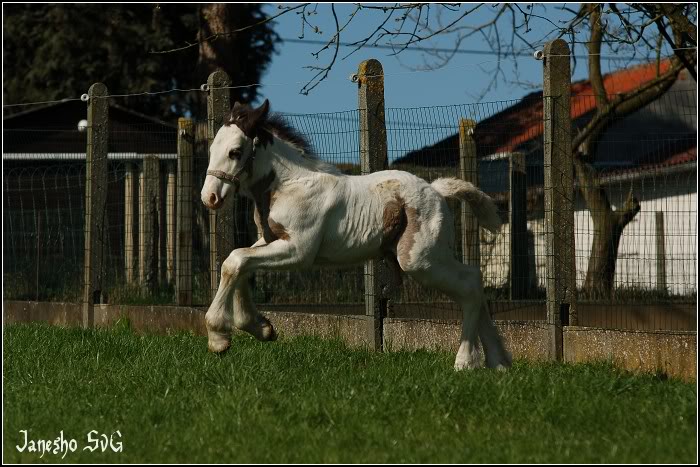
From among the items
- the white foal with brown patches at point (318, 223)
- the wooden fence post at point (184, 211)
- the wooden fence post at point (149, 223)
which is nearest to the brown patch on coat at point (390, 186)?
the white foal with brown patches at point (318, 223)

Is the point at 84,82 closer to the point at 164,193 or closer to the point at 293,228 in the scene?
the point at 164,193

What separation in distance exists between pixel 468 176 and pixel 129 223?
16.9ft

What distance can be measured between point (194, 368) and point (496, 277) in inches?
172

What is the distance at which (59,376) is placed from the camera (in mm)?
8531

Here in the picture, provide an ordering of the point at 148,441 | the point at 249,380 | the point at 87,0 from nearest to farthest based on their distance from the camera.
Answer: the point at 148,441 < the point at 249,380 < the point at 87,0

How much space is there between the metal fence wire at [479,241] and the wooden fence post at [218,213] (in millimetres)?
705

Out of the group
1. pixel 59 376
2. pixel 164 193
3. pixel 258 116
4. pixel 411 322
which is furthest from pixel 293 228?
pixel 164 193

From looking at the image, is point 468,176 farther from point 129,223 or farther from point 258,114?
point 129,223

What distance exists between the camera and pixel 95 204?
13.9 meters

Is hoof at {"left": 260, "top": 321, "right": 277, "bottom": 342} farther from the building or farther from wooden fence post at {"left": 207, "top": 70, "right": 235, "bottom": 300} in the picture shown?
wooden fence post at {"left": 207, "top": 70, "right": 235, "bottom": 300}

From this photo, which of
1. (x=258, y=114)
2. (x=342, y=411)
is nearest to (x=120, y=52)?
(x=258, y=114)

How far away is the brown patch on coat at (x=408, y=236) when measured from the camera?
28.5ft

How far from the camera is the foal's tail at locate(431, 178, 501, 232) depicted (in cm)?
910

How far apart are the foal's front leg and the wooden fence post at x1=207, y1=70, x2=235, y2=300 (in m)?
3.88
